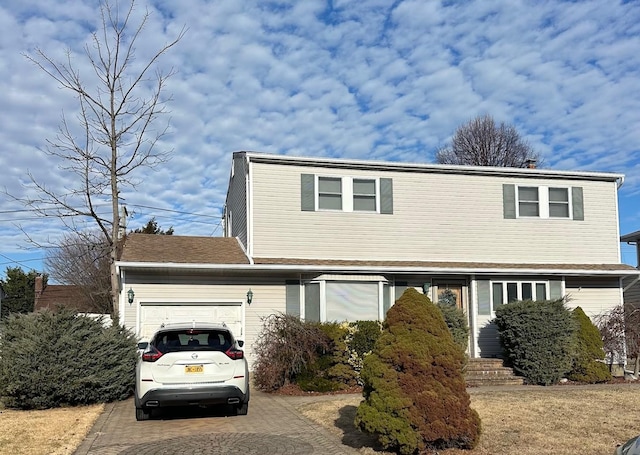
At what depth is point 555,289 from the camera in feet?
60.7

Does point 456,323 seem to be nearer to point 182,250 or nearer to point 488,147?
point 182,250

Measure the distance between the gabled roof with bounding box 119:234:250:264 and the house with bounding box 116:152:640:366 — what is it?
5 cm

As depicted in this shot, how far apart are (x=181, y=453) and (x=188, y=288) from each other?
27.8 feet

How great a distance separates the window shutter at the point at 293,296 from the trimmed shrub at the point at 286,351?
6.92 feet

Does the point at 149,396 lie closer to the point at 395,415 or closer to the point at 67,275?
the point at 395,415

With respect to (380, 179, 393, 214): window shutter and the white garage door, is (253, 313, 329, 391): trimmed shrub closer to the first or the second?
the white garage door

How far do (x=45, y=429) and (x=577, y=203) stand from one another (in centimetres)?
1587

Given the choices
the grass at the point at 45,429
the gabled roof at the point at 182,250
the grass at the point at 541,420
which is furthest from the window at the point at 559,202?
the grass at the point at 45,429

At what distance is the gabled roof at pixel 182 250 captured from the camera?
16062mm

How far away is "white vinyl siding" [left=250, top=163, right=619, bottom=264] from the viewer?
17.3m

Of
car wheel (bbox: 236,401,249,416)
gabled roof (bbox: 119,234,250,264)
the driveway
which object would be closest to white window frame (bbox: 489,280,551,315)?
gabled roof (bbox: 119,234,250,264)

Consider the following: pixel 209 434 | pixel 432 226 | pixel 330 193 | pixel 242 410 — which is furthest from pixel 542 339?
pixel 209 434

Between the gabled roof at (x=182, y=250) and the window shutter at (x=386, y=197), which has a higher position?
the window shutter at (x=386, y=197)

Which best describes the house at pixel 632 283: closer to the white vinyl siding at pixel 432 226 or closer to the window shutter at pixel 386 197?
the white vinyl siding at pixel 432 226
